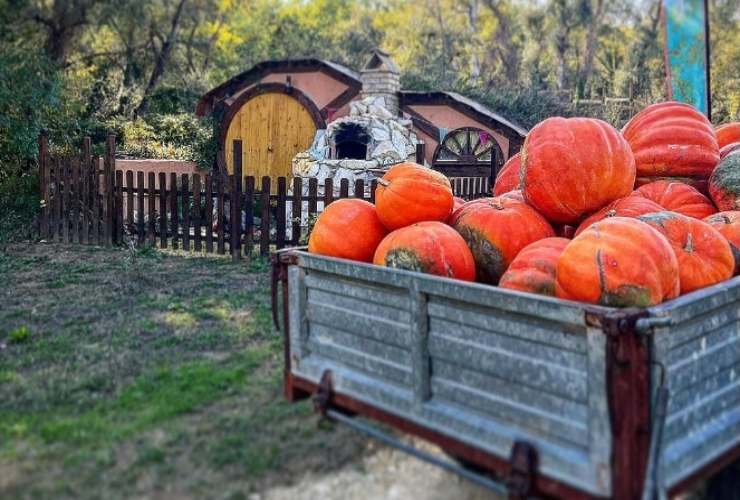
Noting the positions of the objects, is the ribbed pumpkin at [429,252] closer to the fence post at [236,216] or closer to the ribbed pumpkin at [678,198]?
the ribbed pumpkin at [678,198]

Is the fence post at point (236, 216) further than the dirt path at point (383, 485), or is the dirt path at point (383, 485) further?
the fence post at point (236, 216)

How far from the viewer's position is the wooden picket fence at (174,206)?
9.79m

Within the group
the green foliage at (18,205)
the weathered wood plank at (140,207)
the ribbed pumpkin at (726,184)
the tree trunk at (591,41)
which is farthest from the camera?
the tree trunk at (591,41)

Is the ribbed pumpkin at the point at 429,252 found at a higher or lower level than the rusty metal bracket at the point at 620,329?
higher

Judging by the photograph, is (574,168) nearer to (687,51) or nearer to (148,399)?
(148,399)

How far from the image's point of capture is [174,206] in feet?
34.3

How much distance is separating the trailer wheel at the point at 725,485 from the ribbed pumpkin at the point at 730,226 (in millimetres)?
828

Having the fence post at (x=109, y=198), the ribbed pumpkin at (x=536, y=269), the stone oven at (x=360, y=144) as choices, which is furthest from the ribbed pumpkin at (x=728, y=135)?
the stone oven at (x=360, y=144)

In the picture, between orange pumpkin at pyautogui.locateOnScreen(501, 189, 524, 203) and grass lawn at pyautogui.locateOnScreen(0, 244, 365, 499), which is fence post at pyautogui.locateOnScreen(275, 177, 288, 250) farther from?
orange pumpkin at pyautogui.locateOnScreen(501, 189, 524, 203)

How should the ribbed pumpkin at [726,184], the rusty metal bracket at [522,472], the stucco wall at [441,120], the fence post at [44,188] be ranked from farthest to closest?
the stucco wall at [441,120] < the fence post at [44,188] < the ribbed pumpkin at [726,184] < the rusty metal bracket at [522,472]

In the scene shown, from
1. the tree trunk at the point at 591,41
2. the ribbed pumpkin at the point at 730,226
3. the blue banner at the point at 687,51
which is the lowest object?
the ribbed pumpkin at the point at 730,226

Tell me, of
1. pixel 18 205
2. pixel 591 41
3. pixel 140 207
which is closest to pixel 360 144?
pixel 140 207

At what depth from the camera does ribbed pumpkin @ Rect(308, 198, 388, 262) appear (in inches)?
135

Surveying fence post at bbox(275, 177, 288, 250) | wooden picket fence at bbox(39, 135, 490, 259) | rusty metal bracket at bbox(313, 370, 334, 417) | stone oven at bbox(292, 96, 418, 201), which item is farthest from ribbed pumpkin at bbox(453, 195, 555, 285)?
stone oven at bbox(292, 96, 418, 201)
